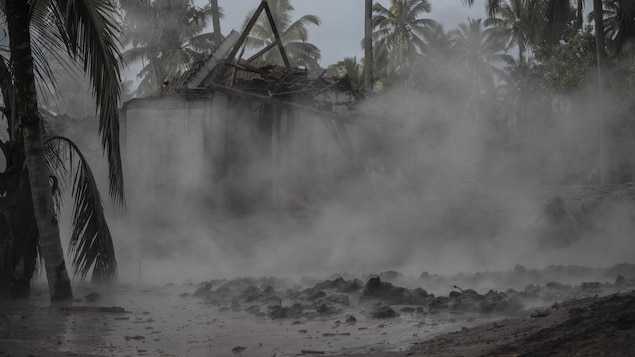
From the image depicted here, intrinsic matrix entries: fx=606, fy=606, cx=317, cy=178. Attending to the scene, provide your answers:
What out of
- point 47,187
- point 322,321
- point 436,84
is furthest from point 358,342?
point 436,84

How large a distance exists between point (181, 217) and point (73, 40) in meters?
7.57

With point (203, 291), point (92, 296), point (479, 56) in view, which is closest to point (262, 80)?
point (203, 291)

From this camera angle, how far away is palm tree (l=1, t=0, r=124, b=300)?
7570mm

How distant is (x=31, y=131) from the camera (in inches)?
301

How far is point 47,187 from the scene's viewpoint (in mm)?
7918

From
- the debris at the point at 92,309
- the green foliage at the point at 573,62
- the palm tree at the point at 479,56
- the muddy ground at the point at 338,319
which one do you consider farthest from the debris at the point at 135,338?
the palm tree at the point at 479,56

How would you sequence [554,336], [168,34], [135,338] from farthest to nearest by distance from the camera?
[168,34] → [135,338] → [554,336]

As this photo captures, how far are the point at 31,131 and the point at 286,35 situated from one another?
31842 mm

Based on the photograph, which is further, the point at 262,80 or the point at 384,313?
the point at 262,80

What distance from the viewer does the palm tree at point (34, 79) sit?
7.57 meters

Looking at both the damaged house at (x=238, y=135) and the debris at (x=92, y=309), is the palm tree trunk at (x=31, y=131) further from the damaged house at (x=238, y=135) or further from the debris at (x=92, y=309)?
the damaged house at (x=238, y=135)

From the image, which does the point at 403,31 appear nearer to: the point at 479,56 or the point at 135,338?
the point at 479,56

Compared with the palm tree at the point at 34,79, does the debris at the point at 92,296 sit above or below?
below

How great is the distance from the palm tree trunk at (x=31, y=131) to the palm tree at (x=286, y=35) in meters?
29.7
